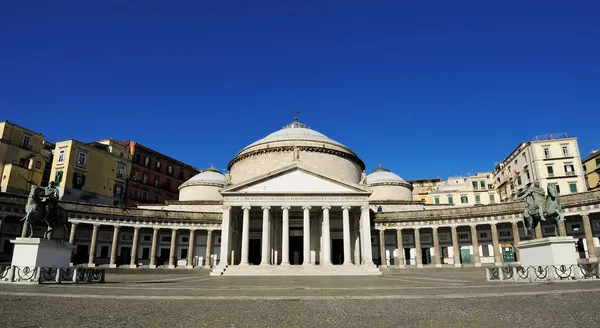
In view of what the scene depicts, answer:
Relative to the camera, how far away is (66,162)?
5122cm

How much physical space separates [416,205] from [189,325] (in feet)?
168

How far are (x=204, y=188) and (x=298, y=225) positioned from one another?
59.3 ft

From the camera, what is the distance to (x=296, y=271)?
116 feet

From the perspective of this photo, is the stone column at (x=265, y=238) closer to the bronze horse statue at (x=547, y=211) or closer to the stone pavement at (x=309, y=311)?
the bronze horse statue at (x=547, y=211)

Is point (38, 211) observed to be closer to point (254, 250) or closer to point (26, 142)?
point (254, 250)

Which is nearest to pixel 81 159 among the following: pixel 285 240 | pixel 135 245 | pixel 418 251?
pixel 135 245

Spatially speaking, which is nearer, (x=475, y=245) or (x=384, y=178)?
(x=475, y=245)

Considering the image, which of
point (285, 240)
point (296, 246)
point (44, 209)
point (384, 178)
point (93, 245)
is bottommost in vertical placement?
point (93, 245)

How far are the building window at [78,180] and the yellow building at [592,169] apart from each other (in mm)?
76715

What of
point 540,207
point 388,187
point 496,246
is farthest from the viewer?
point 388,187

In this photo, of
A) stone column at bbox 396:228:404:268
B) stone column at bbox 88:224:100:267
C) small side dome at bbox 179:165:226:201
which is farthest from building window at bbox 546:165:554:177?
stone column at bbox 88:224:100:267

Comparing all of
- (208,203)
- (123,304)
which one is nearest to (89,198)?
(208,203)

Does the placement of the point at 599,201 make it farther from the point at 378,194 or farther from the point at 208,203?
the point at 208,203

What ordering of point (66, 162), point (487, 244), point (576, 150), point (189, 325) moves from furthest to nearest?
point (576, 150)
point (66, 162)
point (487, 244)
point (189, 325)
